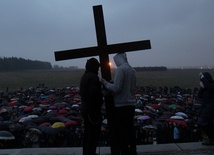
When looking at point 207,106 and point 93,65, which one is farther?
point 207,106

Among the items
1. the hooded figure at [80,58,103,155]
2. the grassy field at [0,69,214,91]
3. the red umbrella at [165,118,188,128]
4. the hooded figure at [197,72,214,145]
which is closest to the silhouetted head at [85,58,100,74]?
the hooded figure at [80,58,103,155]

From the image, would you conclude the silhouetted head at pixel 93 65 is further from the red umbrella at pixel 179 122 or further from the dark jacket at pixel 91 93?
the red umbrella at pixel 179 122

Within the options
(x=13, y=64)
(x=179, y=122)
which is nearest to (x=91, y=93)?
(x=179, y=122)

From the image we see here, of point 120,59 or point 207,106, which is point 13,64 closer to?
point 207,106

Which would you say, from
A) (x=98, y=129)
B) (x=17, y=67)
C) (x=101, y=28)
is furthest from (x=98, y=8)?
(x=17, y=67)

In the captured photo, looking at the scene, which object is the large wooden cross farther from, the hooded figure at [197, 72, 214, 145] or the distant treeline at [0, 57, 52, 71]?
the distant treeline at [0, 57, 52, 71]

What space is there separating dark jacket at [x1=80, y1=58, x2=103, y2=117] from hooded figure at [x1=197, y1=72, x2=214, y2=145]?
201cm

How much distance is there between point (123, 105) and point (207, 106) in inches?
72.1

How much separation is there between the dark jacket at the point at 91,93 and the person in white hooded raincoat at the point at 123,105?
15cm

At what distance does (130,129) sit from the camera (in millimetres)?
3881

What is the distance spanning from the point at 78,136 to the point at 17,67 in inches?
4816

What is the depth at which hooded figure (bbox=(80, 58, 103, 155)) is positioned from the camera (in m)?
3.73

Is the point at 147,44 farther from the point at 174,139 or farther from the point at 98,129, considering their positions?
the point at 174,139

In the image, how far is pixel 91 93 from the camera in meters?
3.68
